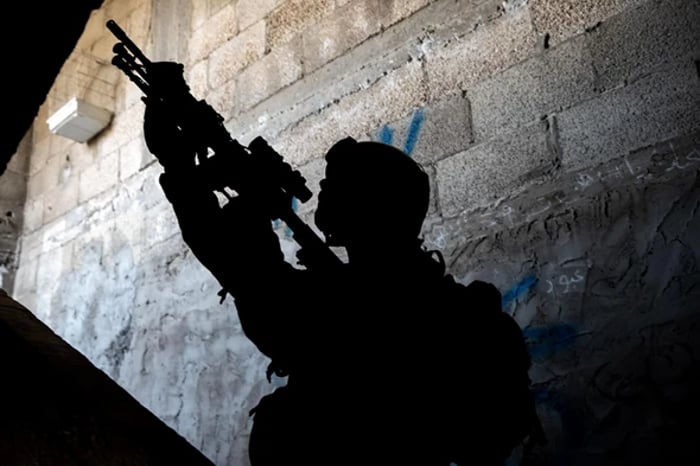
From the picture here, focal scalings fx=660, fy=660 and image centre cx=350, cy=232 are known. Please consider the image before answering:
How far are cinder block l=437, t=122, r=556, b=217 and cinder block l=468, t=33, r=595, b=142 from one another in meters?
0.04

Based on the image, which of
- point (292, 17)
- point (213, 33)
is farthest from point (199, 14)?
point (292, 17)

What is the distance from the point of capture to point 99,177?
3.61 m

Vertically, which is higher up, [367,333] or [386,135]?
[386,135]

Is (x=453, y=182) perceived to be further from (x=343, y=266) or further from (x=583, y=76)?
(x=343, y=266)

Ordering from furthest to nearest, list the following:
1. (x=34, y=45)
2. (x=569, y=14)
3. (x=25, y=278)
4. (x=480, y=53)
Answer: (x=25, y=278) → (x=480, y=53) → (x=569, y=14) → (x=34, y=45)

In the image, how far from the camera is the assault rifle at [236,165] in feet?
4.09

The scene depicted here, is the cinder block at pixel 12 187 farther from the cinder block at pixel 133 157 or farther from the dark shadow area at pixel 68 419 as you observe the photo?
the dark shadow area at pixel 68 419

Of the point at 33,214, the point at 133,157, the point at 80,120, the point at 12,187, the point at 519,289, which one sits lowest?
the point at 519,289

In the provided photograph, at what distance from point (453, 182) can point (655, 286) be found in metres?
0.67

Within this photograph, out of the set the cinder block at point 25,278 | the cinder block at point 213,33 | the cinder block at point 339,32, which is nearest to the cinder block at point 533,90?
the cinder block at point 339,32

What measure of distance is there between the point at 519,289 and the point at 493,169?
37cm

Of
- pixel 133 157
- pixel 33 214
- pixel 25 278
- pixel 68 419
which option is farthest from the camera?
pixel 33 214

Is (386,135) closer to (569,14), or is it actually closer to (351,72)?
(351,72)

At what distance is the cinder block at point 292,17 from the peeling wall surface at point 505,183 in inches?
0.5
